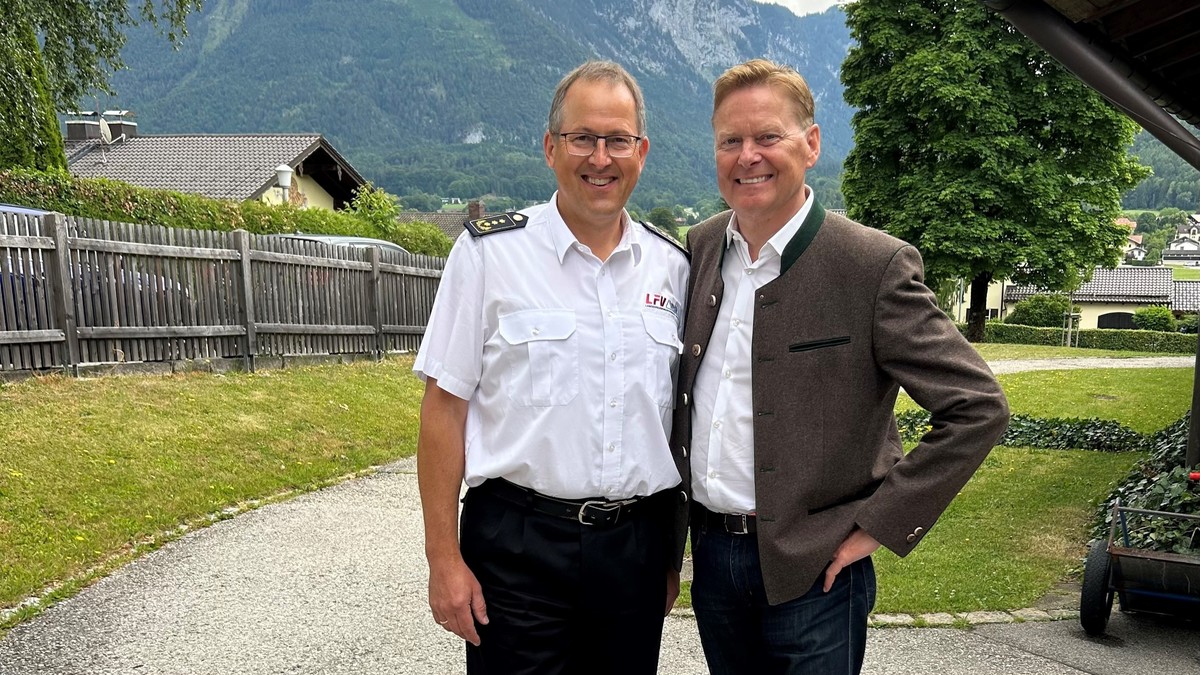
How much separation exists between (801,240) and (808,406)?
0.40 metres

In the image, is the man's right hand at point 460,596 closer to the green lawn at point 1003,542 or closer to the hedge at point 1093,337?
the green lawn at point 1003,542

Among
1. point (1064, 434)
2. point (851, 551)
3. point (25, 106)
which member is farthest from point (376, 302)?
point (851, 551)

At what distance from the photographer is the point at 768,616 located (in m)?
2.12

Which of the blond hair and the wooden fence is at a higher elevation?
the blond hair

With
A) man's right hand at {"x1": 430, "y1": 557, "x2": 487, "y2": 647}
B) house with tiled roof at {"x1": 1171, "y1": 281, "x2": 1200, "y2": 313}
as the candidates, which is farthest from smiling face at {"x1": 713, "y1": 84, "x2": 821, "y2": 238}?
house with tiled roof at {"x1": 1171, "y1": 281, "x2": 1200, "y2": 313}

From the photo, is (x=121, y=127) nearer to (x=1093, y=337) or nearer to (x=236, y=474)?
(x=236, y=474)

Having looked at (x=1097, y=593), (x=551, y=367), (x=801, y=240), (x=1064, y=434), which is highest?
(x=801, y=240)

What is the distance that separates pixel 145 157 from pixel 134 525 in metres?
32.5

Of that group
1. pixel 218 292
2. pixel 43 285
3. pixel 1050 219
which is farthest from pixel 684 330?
pixel 1050 219

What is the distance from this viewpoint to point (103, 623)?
4383 mm

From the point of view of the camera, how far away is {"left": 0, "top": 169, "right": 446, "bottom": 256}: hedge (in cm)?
1209

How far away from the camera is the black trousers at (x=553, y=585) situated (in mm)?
2215

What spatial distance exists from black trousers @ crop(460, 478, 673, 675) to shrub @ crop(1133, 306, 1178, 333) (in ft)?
170

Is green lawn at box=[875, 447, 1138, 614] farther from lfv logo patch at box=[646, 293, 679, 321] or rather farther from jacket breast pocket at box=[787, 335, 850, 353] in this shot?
jacket breast pocket at box=[787, 335, 850, 353]
